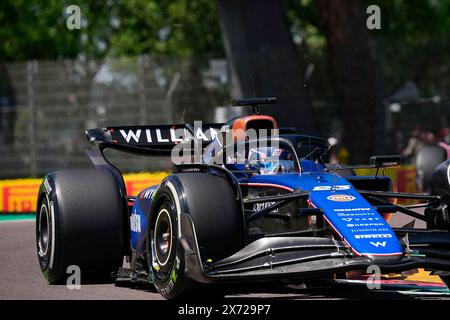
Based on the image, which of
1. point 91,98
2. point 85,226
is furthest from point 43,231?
point 91,98

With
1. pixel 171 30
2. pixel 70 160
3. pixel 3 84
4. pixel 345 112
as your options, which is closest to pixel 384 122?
pixel 345 112

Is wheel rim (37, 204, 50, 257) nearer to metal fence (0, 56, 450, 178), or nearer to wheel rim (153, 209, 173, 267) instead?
wheel rim (153, 209, 173, 267)

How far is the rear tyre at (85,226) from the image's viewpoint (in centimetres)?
812

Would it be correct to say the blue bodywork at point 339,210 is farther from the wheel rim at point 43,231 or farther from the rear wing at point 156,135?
the rear wing at point 156,135

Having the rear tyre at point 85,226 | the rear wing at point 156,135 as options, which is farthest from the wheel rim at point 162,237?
the rear wing at point 156,135

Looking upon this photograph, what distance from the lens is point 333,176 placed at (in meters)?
7.80

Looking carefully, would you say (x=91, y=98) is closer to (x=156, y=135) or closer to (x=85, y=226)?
(x=156, y=135)

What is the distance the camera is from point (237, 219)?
277 inches

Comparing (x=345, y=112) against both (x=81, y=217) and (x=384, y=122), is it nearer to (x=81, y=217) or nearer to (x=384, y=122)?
(x=384, y=122)

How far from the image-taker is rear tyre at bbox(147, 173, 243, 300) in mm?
6941

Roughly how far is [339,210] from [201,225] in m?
0.96

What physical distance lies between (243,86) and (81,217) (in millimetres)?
12604

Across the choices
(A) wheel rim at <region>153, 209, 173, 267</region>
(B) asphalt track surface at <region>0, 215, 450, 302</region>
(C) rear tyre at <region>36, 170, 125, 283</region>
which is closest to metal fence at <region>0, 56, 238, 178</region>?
(B) asphalt track surface at <region>0, 215, 450, 302</region>

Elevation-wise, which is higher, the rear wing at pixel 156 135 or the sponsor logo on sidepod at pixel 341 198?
the rear wing at pixel 156 135
